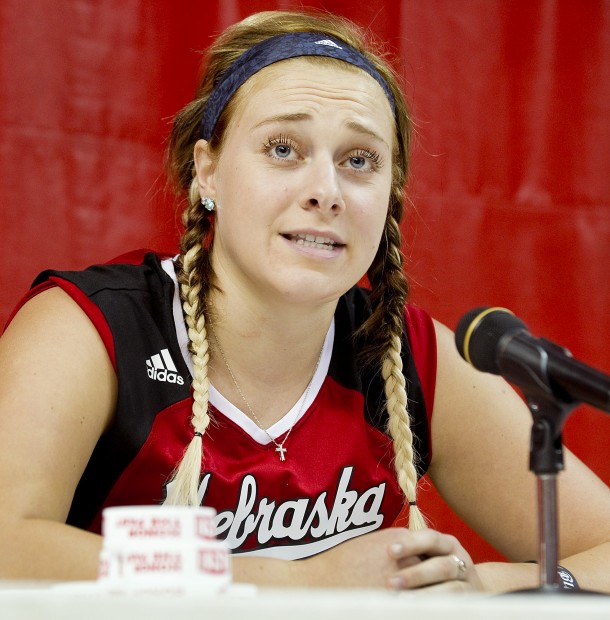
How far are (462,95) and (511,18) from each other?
0.21 metres

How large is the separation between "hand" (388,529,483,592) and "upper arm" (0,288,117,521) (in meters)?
0.43

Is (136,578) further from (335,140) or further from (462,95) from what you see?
(462,95)

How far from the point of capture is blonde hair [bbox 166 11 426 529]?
1539 mm

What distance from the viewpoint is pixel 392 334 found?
163 centimetres

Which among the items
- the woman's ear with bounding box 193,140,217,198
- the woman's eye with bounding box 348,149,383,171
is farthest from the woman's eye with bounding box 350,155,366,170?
the woman's ear with bounding box 193,140,217,198

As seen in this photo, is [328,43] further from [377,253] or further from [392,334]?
[392,334]

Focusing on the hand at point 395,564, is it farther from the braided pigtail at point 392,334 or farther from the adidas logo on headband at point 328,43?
the adidas logo on headband at point 328,43

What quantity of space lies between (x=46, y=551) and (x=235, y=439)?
15.9 inches

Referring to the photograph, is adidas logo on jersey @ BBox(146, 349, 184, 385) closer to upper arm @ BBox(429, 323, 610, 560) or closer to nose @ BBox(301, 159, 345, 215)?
nose @ BBox(301, 159, 345, 215)

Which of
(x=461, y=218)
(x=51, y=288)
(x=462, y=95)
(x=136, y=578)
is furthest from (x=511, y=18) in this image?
(x=136, y=578)

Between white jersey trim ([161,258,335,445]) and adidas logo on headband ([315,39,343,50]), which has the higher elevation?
adidas logo on headband ([315,39,343,50])

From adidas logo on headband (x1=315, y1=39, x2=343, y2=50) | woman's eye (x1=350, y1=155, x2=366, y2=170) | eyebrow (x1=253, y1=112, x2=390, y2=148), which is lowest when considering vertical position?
woman's eye (x1=350, y1=155, x2=366, y2=170)

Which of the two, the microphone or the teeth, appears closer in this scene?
the microphone

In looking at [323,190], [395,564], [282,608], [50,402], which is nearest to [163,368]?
[50,402]
